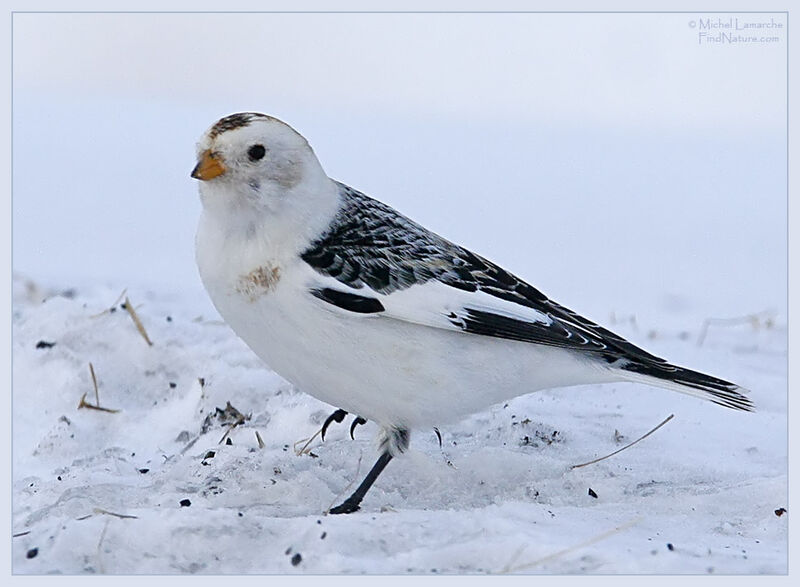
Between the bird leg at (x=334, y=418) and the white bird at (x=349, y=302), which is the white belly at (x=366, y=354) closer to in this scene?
the white bird at (x=349, y=302)

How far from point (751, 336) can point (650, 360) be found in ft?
8.55

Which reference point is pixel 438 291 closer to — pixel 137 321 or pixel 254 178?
pixel 254 178

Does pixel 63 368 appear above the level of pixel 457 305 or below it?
below

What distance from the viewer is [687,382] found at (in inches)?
158

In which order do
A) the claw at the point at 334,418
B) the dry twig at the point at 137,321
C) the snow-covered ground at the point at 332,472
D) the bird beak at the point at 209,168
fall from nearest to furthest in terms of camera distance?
the snow-covered ground at the point at 332,472 → the bird beak at the point at 209,168 → the claw at the point at 334,418 → the dry twig at the point at 137,321

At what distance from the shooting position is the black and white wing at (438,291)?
3.73 metres

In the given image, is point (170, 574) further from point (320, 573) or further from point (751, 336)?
point (751, 336)

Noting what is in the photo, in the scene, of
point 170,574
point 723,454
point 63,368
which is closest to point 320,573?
point 170,574

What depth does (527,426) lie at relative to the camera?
4547 millimetres

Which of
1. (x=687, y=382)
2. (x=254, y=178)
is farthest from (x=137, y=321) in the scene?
(x=687, y=382)

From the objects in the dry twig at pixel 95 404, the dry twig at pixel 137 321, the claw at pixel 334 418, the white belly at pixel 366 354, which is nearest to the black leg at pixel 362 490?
the white belly at pixel 366 354

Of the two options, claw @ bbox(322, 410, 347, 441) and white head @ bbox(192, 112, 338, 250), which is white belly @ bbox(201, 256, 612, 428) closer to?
white head @ bbox(192, 112, 338, 250)

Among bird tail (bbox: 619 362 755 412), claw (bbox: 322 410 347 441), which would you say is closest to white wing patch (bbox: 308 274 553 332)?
bird tail (bbox: 619 362 755 412)

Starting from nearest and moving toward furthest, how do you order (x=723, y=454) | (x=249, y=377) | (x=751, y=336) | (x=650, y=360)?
(x=650, y=360), (x=723, y=454), (x=249, y=377), (x=751, y=336)
